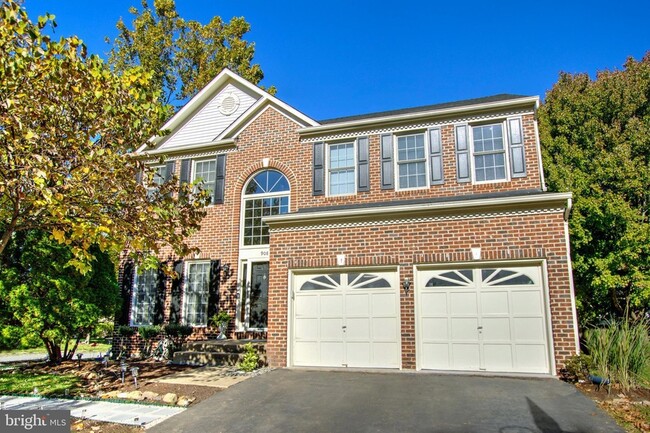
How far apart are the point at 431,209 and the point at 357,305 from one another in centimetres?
286

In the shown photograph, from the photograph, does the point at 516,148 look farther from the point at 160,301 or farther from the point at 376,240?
the point at 160,301

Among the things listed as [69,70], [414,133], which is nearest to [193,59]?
[414,133]

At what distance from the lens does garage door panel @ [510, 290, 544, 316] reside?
30.5 ft

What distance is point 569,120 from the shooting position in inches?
766

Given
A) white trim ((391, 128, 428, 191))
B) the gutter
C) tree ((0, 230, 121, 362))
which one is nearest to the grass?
tree ((0, 230, 121, 362))

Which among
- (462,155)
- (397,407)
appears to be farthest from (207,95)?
(397,407)

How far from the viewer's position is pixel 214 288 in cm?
1377

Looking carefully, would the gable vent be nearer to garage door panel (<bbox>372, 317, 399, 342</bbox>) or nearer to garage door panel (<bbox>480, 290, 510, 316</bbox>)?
garage door panel (<bbox>372, 317, 399, 342</bbox>)

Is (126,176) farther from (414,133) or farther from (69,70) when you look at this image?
(414,133)

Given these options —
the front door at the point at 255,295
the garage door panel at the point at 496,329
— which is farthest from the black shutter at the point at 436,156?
the front door at the point at 255,295

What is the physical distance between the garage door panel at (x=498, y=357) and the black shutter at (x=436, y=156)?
15.2 feet

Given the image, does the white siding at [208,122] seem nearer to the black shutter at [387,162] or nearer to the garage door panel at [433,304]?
the black shutter at [387,162]

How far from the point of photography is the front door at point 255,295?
13.4 m

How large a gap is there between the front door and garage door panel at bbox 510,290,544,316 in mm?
6910
